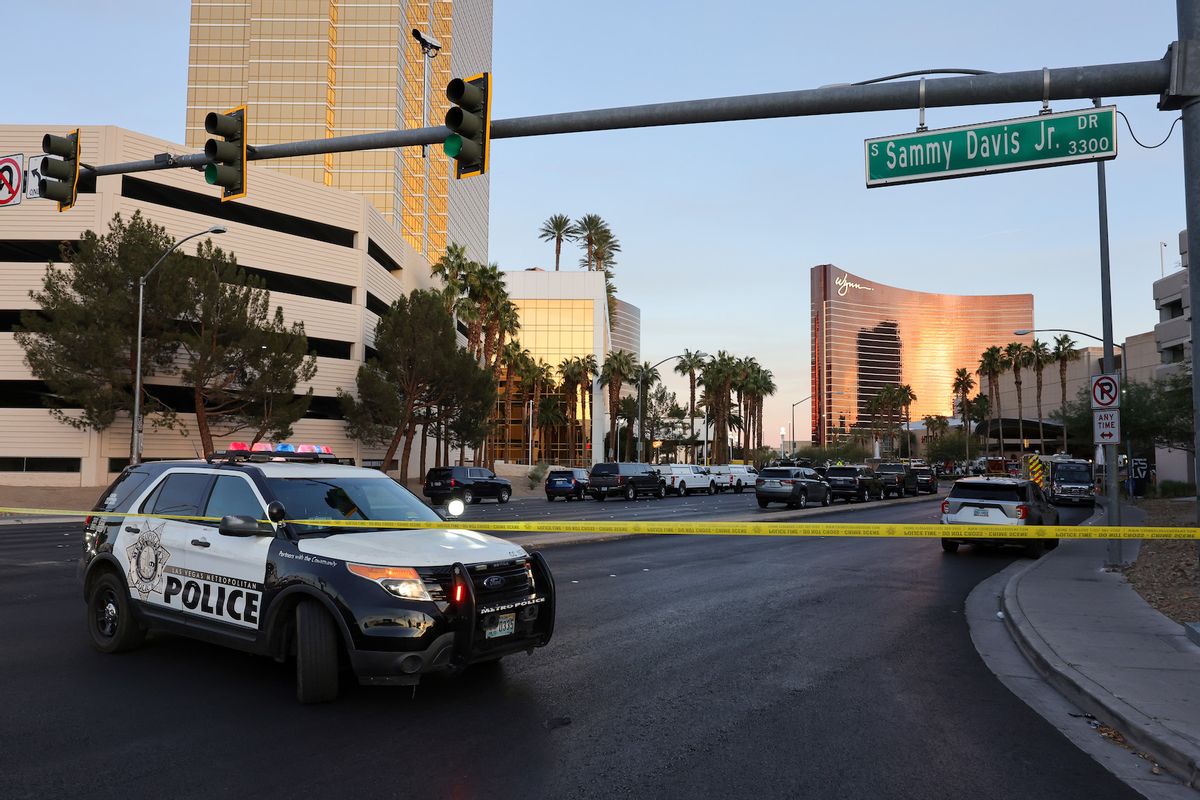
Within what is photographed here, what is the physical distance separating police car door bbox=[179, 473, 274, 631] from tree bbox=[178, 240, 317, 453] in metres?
33.1

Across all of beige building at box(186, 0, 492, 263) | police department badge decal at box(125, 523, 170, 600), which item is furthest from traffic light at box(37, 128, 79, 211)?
beige building at box(186, 0, 492, 263)

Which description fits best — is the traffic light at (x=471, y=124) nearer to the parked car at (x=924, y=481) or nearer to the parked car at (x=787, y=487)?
the parked car at (x=787, y=487)

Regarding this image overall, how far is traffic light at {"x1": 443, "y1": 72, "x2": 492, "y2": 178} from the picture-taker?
9.30 meters

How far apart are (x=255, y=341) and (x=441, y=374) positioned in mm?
12343

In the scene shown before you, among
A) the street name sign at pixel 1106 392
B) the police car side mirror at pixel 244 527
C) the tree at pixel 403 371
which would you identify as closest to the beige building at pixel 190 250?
the tree at pixel 403 371

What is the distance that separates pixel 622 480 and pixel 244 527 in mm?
36740

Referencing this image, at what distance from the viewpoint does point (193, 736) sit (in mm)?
5250

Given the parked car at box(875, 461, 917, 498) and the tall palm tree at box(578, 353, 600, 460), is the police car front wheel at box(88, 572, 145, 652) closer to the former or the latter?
the parked car at box(875, 461, 917, 498)

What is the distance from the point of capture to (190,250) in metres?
43.7

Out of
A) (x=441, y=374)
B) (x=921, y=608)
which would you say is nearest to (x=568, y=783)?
(x=921, y=608)

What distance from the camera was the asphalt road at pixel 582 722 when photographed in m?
4.60

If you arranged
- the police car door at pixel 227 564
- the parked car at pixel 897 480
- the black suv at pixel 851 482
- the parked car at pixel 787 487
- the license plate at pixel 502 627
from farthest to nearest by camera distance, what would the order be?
the parked car at pixel 897 480, the black suv at pixel 851 482, the parked car at pixel 787 487, the police car door at pixel 227 564, the license plate at pixel 502 627

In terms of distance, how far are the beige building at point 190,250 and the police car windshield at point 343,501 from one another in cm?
3899

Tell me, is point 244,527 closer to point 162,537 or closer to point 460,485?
point 162,537
